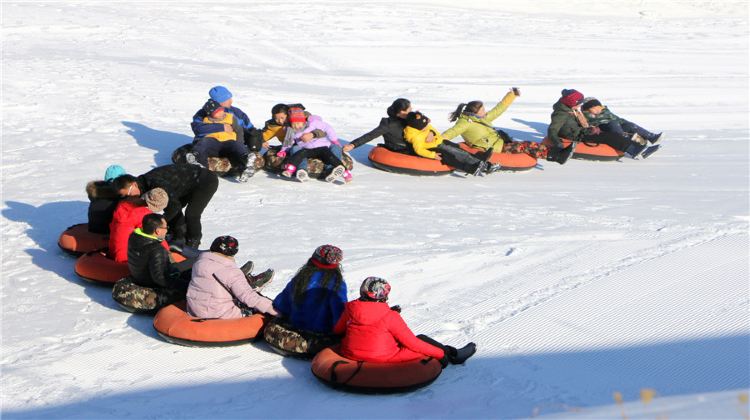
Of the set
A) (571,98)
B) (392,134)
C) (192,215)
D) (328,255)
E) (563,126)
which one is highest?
(571,98)

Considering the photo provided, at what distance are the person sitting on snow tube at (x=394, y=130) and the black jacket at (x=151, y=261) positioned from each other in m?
5.25

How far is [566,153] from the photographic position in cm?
1445

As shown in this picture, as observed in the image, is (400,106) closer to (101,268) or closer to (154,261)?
(101,268)

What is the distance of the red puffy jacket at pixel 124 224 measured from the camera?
9.35 m

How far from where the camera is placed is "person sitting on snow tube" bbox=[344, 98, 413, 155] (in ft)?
44.5

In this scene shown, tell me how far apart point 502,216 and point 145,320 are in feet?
16.3

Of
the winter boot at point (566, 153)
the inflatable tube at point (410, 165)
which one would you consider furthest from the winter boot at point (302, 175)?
the winter boot at point (566, 153)

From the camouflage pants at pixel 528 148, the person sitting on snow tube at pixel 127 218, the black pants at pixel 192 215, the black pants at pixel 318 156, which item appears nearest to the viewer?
the person sitting on snow tube at pixel 127 218

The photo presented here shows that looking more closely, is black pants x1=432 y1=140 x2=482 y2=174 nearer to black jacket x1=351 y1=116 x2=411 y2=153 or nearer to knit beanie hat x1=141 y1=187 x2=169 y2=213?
black jacket x1=351 y1=116 x2=411 y2=153

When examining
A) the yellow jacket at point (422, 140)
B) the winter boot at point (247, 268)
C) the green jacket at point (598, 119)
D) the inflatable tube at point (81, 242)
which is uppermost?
the green jacket at point (598, 119)

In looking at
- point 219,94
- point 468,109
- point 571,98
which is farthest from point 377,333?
point 571,98

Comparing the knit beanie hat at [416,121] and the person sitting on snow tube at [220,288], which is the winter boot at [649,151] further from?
the person sitting on snow tube at [220,288]

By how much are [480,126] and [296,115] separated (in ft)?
9.15

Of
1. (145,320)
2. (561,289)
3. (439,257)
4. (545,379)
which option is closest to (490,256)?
(439,257)
